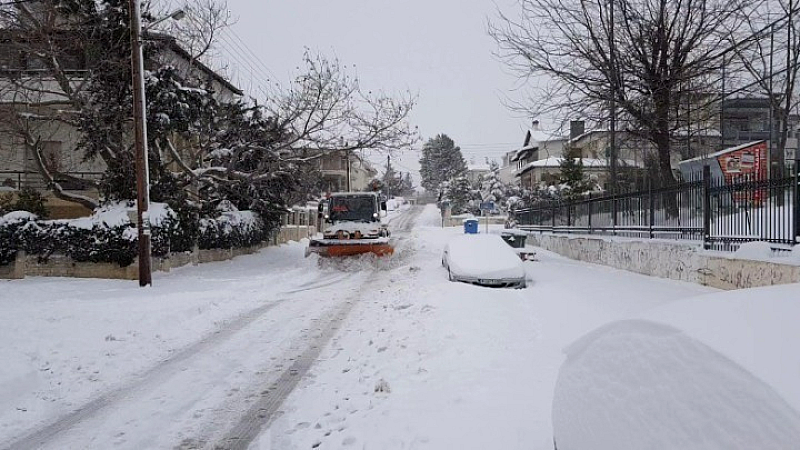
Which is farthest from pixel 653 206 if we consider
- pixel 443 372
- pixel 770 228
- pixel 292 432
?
pixel 292 432

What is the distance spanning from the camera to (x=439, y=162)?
115 meters

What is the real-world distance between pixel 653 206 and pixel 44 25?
17.9 m

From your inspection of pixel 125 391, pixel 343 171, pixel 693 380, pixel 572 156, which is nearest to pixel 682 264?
pixel 125 391

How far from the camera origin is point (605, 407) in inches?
99.0

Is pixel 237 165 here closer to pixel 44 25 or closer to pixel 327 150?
pixel 327 150

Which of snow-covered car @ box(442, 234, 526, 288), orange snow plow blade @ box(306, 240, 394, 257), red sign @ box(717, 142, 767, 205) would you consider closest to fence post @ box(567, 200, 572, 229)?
orange snow plow blade @ box(306, 240, 394, 257)

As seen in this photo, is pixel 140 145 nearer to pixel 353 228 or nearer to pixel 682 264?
pixel 353 228

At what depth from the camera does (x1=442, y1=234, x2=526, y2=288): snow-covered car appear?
13.8 metres

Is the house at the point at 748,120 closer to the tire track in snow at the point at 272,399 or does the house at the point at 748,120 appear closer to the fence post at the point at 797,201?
the fence post at the point at 797,201

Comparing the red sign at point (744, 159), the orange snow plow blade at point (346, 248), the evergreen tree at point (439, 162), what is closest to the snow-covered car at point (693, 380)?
the red sign at point (744, 159)

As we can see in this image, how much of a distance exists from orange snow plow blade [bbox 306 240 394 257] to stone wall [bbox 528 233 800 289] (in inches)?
274

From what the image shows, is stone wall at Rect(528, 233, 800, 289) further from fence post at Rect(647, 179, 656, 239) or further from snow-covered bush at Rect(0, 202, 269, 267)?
snow-covered bush at Rect(0, 202, 269, 267)

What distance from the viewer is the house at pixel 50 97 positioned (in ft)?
63.1

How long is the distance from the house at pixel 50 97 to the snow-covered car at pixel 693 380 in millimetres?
19631
